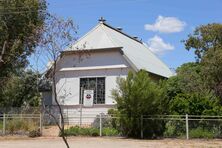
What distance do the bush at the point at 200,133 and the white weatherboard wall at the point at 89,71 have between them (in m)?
10.6

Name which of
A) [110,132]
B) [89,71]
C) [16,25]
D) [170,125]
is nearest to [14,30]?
[16,25]

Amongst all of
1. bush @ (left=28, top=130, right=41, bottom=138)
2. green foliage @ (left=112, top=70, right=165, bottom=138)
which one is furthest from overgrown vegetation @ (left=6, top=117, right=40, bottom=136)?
green foliage @ (left=112, top=70, right=165, bottom=138)

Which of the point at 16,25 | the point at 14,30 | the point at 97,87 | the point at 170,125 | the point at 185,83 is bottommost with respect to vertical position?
the point at 170,125

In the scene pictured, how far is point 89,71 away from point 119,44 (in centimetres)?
311

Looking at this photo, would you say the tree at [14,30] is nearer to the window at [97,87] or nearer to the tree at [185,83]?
the window at [97,87]

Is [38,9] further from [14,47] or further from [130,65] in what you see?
[130,65]

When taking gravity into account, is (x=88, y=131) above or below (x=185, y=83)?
below

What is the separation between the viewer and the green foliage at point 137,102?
26.7 m

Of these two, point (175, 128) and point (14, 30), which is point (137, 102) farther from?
point (14, 30)

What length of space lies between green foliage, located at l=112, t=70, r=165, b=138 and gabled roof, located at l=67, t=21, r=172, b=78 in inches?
330

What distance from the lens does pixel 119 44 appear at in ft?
124

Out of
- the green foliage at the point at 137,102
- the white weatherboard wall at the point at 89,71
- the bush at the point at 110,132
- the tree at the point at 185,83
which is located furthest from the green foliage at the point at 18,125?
the tree at the point at 185,83

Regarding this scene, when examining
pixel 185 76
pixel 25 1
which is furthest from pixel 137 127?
pixel 25 1

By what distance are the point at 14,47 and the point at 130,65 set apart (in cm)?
1006
